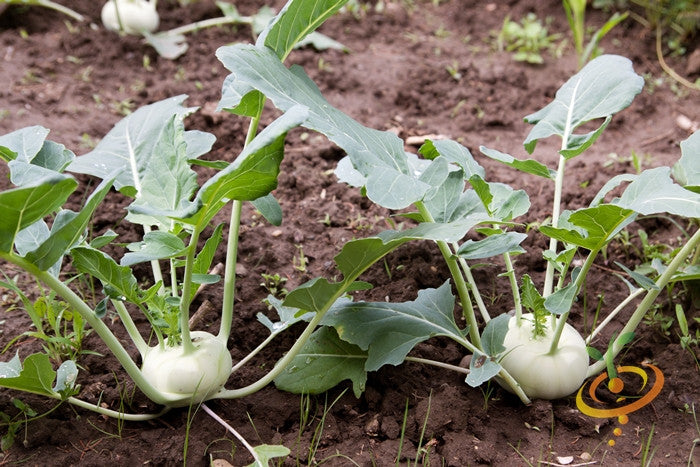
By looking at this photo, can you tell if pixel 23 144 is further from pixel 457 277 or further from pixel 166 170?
pixel 457 277

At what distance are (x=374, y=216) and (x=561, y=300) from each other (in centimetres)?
95

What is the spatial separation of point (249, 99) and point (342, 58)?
1.94m

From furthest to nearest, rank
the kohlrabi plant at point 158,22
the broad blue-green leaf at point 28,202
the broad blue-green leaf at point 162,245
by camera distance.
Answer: the kohlrabi plant at point 158,22, the broad blue-green leaf at point 162,245, the broad blue-green leaf at point 28,202

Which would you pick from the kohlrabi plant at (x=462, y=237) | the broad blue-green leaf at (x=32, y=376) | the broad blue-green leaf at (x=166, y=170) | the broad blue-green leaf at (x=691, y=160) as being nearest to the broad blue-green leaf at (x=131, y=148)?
the broad blue-green leaf at (x=166, y=170)

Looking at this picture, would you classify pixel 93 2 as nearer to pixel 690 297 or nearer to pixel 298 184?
pixel 298 184

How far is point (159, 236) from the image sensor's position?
157 centimetres

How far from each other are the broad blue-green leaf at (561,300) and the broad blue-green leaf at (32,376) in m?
1.12

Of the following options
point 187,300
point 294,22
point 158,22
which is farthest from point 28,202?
point 158,22

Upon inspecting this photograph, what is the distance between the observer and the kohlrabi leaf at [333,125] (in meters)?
1.46

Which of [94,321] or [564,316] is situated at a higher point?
[94,321]

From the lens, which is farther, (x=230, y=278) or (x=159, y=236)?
(x=230, y=278)

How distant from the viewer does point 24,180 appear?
166 cm

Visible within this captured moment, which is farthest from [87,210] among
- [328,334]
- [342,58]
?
[342,58]

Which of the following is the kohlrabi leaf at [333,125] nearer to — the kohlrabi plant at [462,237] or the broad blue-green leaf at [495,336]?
the kohlrabi plant at [462,237]
